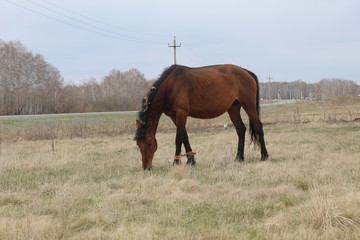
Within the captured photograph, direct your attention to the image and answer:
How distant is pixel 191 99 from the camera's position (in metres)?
8.02

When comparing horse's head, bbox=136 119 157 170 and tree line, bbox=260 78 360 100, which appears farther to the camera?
tree line, bbox=260 78 360 100

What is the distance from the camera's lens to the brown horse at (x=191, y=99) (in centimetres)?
761

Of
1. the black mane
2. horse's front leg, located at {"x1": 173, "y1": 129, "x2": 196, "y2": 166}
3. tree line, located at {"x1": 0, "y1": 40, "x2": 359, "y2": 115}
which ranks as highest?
tree line, located at {"x1": 0, "y1": 40, "x2": 359, "y2": 115}

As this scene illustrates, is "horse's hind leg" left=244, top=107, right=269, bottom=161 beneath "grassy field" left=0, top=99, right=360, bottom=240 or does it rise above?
above

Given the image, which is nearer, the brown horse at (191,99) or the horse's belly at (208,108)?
the brown horse at (191,99)

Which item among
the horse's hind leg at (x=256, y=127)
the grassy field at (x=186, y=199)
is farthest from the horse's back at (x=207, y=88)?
the grassy field at (x=186, y=199)

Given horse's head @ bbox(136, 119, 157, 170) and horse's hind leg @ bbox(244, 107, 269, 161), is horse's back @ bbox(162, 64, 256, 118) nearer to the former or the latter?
horse's hind leg @ bbox(244, 107, 269, 161)

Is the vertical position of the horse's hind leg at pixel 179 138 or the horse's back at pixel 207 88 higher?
the horse's back at pixel 207 88

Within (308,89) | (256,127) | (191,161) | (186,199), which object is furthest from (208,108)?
(308,89)

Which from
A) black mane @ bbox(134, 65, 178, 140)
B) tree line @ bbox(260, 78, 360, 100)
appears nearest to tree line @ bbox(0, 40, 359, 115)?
black mane @ bbox(134, 65, 178, 140)

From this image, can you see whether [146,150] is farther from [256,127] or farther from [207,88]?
[256,127]

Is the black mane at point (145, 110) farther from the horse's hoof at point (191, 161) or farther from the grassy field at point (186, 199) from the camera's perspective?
the horse's hoof at point (191, 161)

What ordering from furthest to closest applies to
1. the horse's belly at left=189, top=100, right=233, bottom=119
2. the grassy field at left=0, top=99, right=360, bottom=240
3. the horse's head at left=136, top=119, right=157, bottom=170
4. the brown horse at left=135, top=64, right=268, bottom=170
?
the horse's belly at left=189, top=100, right=233, bottom=119, the brown horse at left=135, top=64, right=268, bottom=170, the horse's head at left=136, top=119, right=157, bottom=170, the grassy field at left=0, top=99, right=360, bottom=240

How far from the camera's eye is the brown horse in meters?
7.61
